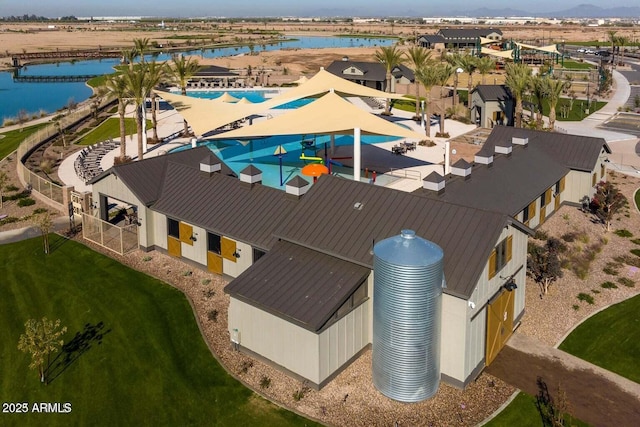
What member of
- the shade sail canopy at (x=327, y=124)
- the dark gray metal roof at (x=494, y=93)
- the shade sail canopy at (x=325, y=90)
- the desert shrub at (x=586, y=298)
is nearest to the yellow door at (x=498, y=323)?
the desert shrub at (x=586, y=298)

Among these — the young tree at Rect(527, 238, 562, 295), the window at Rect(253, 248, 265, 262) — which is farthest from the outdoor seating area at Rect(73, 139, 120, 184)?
the young tree at Rect(527, 238, 562, 295)

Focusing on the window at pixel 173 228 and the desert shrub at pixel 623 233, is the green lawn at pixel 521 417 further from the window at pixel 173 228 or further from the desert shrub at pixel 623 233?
the desert shrub at pixel 623 233

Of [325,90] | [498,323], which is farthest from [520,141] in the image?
[325,90]

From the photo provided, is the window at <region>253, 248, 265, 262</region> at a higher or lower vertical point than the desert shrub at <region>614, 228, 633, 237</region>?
higher

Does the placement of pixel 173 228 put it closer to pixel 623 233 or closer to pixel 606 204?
pixel 606 204

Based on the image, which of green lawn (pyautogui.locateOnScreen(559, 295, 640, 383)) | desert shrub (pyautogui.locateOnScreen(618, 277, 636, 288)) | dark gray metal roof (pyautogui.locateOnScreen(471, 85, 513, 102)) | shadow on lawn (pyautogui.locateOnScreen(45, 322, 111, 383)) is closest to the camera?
shadow on lawn (pyautogui.locateOnScreen(45, 322, 111, 383))

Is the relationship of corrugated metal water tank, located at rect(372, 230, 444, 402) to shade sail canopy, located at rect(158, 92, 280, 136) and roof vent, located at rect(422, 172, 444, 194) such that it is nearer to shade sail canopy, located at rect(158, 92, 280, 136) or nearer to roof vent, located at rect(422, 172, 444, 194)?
roof vent, located at rect(422, 172, 444, 194)
